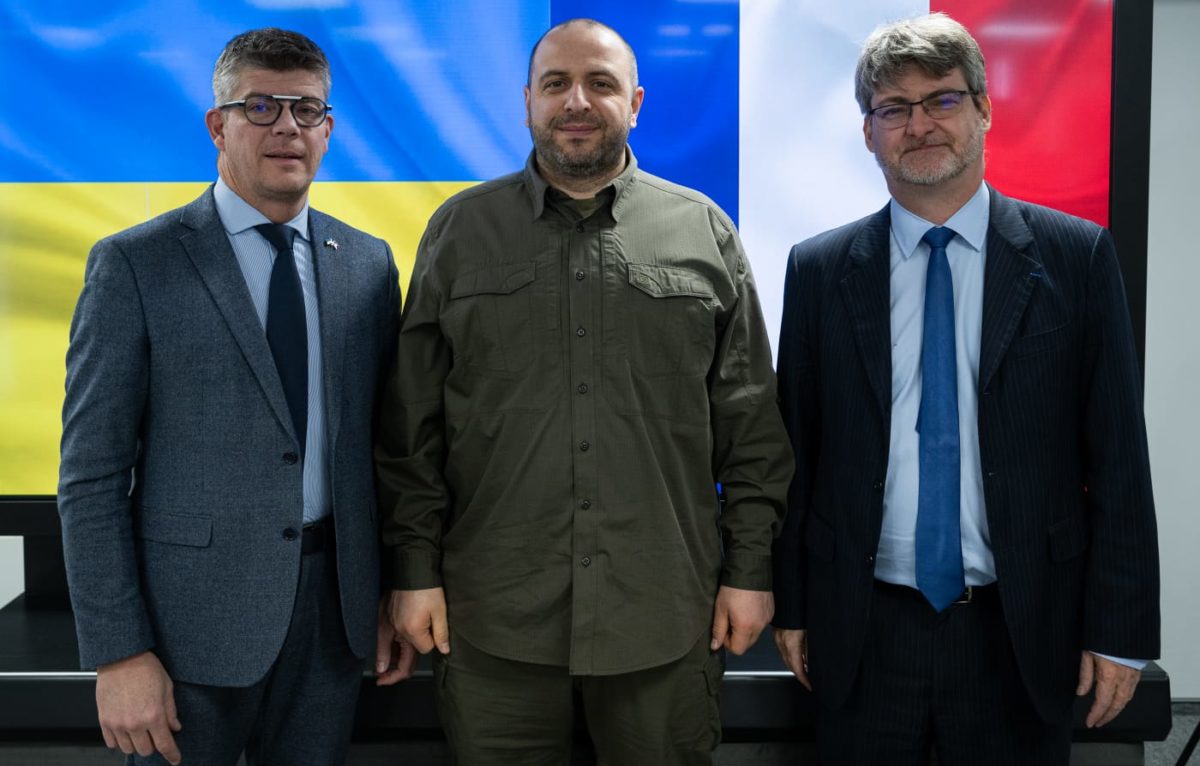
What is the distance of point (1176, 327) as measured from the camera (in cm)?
306

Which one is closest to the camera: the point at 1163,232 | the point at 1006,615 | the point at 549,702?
the point at 1006,615

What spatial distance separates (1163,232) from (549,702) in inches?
99.4

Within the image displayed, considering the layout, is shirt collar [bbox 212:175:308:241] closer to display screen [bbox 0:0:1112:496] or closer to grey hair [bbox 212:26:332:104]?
grey hair [bbox 212:26:332:104]

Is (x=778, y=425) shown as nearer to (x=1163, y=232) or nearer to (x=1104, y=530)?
(x=1104, y=530)

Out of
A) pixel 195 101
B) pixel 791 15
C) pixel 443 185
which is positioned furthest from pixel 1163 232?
pixel 195 101

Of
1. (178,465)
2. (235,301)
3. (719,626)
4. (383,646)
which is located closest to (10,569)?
(383,646)

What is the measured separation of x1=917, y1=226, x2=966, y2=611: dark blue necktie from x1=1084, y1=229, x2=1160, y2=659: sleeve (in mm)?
221

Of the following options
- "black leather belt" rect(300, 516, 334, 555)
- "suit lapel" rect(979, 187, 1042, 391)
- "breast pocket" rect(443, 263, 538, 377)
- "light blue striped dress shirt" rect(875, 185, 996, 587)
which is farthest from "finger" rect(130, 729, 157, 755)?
"suit lapel" rect(979, 187, 1042, 391)

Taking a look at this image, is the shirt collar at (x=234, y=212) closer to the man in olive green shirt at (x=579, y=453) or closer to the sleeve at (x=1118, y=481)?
the man in olive green shirt at (x=579, y=453)

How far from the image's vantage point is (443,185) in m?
2.40

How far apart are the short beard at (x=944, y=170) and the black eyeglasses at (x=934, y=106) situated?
0.06 m

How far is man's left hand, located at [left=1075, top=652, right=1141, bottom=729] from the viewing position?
5.16 feet

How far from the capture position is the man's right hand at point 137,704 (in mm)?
1437

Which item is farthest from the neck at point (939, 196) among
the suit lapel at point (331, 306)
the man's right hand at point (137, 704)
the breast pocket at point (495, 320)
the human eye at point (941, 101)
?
the man's right hand at point (137, 704)
